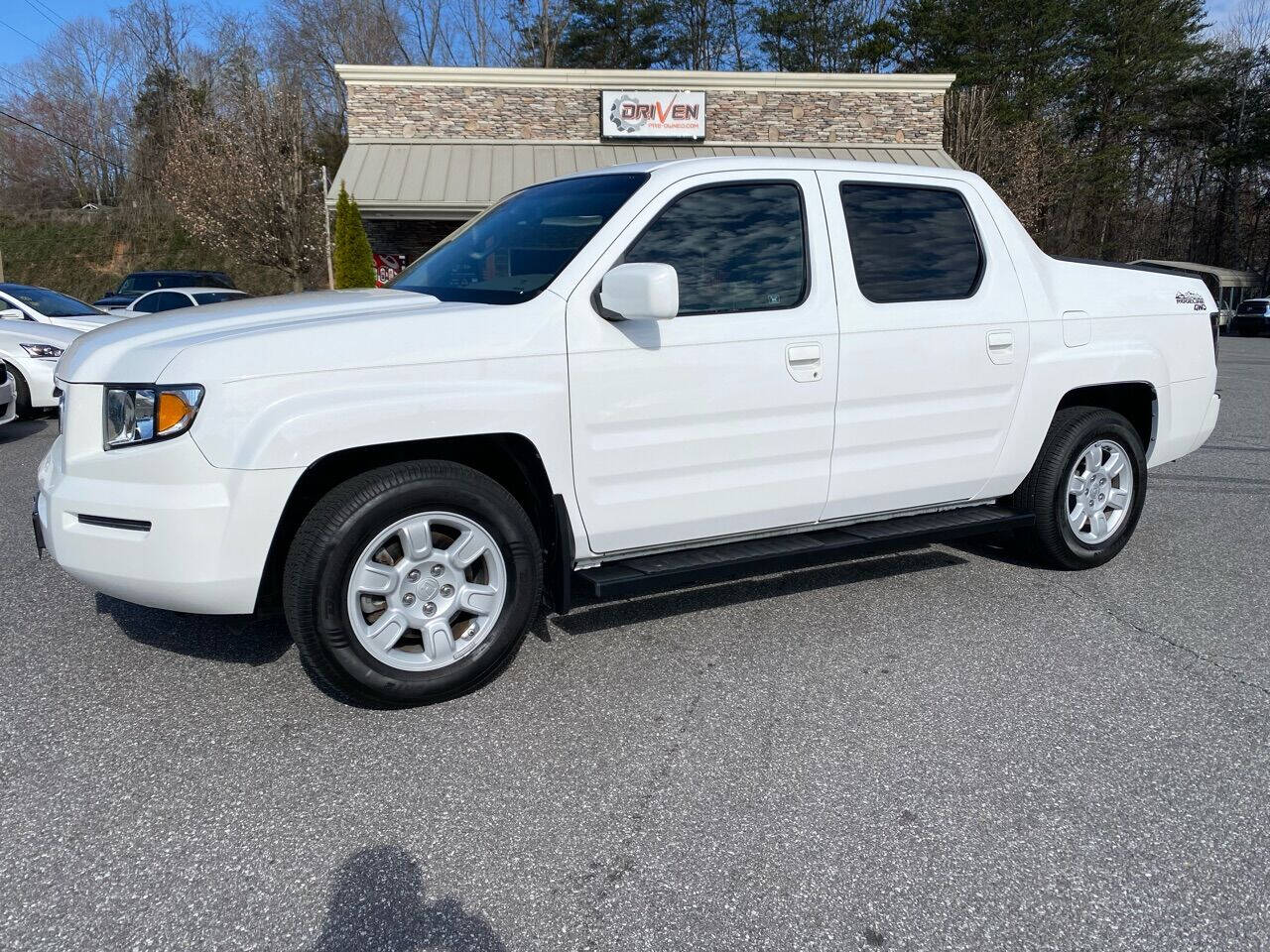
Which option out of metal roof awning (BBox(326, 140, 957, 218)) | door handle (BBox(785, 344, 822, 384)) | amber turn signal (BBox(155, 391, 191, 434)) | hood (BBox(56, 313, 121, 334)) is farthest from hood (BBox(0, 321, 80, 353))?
door handle (BBox(785, 344, 822, 384))

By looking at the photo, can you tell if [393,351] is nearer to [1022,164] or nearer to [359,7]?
[1022,164]

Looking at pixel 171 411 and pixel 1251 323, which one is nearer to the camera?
pixel 171 411

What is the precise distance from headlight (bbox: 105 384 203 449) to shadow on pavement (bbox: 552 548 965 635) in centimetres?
183

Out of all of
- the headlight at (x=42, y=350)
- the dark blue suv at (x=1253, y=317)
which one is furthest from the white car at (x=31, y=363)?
the dark blue suv at (x=1253, y=317)

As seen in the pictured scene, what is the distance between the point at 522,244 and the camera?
3.90 meters

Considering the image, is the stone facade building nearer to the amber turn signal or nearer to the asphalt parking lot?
the asphalt parking lot

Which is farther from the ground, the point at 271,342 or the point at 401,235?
the point at 401,235

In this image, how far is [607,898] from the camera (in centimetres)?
238

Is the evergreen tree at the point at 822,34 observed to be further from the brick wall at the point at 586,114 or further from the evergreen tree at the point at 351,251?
the evergreen tree at the point at 351,251

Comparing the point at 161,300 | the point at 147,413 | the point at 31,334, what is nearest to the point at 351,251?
the point at 161,300

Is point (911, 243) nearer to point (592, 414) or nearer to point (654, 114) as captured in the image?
point (592, 414)

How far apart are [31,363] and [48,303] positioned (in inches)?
74.4

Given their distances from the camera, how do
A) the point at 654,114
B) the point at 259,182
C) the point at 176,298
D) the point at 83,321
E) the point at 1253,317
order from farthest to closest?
the point at 1253,317 < the point at 259,182 < the point at 654,114 < the point at 176,298 < the point at 83,321

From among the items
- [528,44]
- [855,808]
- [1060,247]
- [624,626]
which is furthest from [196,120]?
[1060,247]
